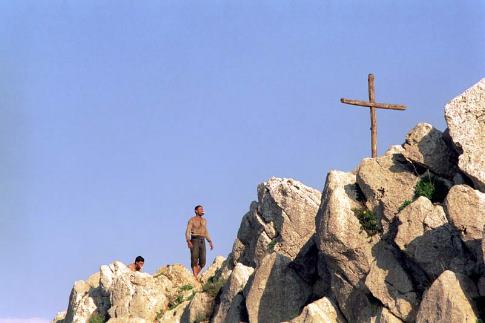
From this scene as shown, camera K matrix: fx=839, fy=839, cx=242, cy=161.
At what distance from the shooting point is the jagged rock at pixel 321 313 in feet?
97.2

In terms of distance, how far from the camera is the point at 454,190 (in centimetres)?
2723

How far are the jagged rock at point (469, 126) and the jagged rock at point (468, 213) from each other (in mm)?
1490

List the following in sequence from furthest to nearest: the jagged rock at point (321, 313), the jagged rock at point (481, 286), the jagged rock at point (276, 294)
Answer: the jagged rock at point (276, 294) < the jagged rock at point (321, 313) < the jagged rock at point (481, 286)

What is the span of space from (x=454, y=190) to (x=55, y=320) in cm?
3386

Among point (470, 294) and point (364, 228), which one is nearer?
point (470, 294)

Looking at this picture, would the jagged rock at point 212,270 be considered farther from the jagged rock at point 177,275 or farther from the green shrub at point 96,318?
the green shrub at point 96,318

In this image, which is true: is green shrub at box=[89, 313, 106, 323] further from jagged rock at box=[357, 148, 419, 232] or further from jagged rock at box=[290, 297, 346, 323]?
jagged rock at box=[357, 148, 419, 232]

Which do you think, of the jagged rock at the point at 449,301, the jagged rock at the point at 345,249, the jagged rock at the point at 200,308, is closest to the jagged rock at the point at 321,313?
the jagged rock at the point at 345,249

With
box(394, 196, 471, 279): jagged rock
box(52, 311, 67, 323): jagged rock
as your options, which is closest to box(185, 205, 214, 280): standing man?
box(52, 311, 67, 323): jagged rock

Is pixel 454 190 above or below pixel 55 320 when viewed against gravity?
below

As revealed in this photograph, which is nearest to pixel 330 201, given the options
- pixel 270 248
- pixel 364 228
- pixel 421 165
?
pixel 364 228

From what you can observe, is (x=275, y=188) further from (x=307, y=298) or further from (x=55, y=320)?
(x=55, y=320)

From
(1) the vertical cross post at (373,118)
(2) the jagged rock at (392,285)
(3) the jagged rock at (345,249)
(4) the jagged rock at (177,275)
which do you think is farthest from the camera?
(4) the jagged rock at (177,275)

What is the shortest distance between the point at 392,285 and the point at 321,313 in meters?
2.98
